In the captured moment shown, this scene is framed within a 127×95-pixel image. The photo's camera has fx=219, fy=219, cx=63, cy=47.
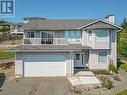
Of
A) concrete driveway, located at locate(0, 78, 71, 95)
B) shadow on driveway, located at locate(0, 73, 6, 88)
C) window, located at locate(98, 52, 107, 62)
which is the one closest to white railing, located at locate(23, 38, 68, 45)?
window, located at locate(98, 52, 107, 62)

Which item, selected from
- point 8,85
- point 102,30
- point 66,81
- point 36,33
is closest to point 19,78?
point 8,85

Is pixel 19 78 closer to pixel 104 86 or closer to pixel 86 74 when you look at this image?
pixel 86 74

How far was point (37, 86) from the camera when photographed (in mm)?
22062

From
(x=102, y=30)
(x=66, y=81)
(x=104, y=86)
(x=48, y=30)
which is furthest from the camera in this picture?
(x=48, y=30)

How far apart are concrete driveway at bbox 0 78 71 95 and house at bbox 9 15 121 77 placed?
65.1 inches

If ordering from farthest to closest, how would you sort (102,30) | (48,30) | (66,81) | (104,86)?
1. (48,30)
2. (102,30)
3. (66,81)
4. (104,86)

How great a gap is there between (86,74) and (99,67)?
335 cm

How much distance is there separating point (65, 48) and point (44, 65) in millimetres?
3241

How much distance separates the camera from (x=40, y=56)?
25828mm

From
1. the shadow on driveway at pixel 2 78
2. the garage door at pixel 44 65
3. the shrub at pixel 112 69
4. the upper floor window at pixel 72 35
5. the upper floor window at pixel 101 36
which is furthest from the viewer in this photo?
the upper floor window at pixel 72 35

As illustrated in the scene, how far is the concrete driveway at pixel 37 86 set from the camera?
20.0m

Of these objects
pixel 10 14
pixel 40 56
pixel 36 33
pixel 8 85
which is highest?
pixel 10 14

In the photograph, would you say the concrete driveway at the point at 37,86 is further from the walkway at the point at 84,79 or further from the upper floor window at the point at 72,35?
the upper floor window at the point at 72,35

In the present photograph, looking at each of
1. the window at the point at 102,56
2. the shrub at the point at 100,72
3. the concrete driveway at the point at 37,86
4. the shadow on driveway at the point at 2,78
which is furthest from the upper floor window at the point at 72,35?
the shadow on driveway at the point at 2,78
